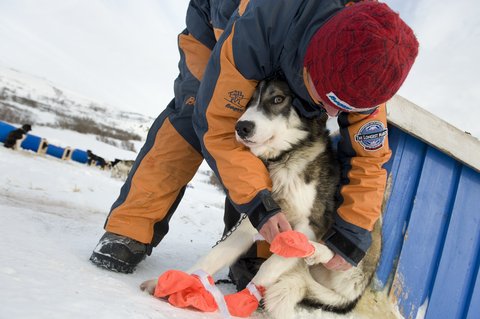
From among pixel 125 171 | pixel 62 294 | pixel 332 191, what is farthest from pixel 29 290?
pixel 125 171

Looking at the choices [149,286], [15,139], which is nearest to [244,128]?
[149,286]

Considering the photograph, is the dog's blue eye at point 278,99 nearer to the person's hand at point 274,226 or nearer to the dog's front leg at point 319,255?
the person's hand at point 274,226

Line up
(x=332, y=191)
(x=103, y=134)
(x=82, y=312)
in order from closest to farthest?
(x=82, y=312) → (x=332, y=191) → (x=103, y=134)

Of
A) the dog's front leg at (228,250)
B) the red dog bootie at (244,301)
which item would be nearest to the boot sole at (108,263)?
the dog's front leg at (228,250)

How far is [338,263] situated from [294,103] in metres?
0.82

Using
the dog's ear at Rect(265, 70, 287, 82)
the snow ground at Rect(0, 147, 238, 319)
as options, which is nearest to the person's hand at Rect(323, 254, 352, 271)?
Answer: the snow ground at Rect(0, 147, 238, 319)

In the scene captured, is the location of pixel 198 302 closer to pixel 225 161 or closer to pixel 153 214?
pixel 225 161

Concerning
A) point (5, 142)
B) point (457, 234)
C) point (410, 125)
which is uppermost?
point (410, 125)

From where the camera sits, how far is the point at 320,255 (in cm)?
161

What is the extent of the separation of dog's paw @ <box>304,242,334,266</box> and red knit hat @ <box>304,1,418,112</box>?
665mm

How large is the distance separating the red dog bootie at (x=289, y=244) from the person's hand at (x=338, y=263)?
0.34 m

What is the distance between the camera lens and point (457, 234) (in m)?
2.57

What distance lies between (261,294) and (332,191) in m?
0.67

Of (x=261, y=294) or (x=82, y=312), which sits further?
(x=261, y=294)
